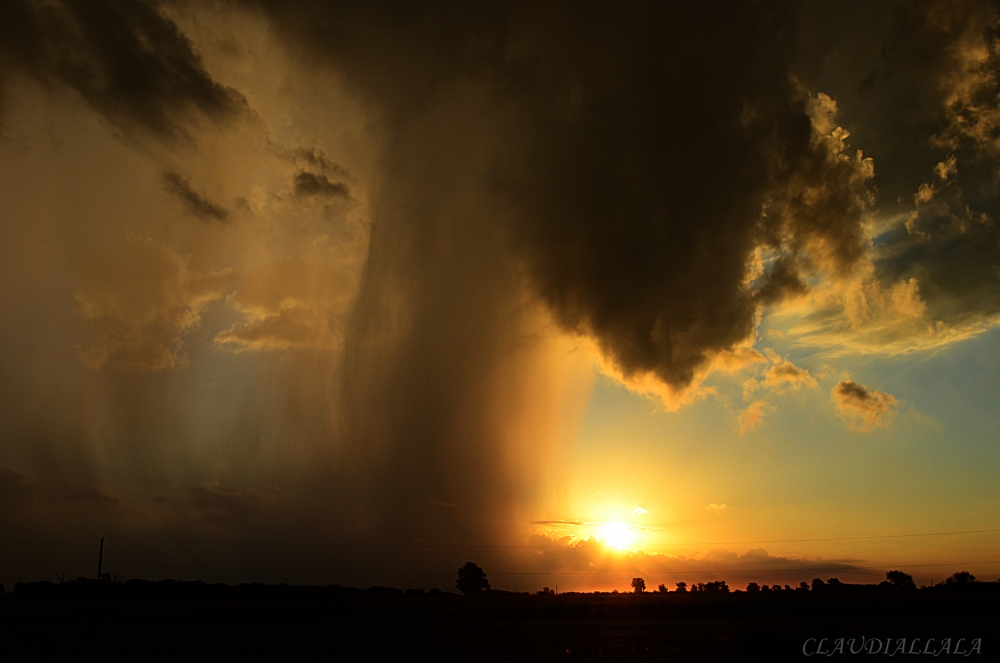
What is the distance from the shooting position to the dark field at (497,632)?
1857 inches

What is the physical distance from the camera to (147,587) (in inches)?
7500

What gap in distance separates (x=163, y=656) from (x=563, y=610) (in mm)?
75212

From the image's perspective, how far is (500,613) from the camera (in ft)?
358

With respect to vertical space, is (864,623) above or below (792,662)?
Result: below

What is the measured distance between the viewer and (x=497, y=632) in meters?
74.8

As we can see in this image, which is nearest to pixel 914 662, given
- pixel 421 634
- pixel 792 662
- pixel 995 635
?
pixel 792 662

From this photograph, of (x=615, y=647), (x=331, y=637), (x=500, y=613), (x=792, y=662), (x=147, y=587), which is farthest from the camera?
(x=147, y=587)

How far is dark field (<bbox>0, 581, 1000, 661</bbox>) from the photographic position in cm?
4716

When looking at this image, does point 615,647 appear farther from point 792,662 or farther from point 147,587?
point 147,587

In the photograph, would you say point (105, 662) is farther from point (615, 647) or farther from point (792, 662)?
point (792, 662)

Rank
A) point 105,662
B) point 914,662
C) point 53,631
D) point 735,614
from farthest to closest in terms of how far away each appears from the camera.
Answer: point 735,614 < point 53,631 < point 105,662 < point 914,662

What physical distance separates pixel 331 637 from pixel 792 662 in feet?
168

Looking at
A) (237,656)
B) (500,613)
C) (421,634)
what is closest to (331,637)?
(421,634)

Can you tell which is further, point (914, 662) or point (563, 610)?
point (563, 610)
